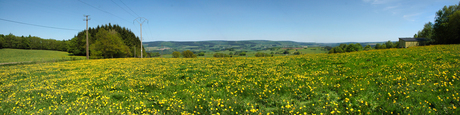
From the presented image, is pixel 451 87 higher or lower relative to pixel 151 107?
higher

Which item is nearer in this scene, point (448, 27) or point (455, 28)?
point (455, 28)

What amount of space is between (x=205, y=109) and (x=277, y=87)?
3.47 metres

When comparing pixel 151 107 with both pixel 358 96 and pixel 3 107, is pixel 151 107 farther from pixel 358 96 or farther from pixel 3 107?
pixel 358 96

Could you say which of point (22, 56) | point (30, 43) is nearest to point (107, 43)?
point (22, 56)

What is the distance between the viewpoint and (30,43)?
110812 millimetres

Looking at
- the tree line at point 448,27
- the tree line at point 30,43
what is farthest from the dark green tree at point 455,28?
the tree line at point 30,43

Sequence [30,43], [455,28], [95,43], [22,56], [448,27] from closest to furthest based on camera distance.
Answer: [455,28] → [448,27] → [22,56] → [95,43] → [30,43]

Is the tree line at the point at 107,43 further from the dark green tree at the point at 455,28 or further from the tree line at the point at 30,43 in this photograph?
the dark green tree at the point at 455,28

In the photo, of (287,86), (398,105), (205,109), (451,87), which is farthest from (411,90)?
(205,109)

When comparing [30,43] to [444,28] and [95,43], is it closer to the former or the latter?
[95,43]

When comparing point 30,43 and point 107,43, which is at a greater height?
point 30,43

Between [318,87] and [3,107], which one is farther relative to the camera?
[318,87]

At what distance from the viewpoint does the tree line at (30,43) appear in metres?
101

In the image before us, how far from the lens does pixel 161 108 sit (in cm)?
668
